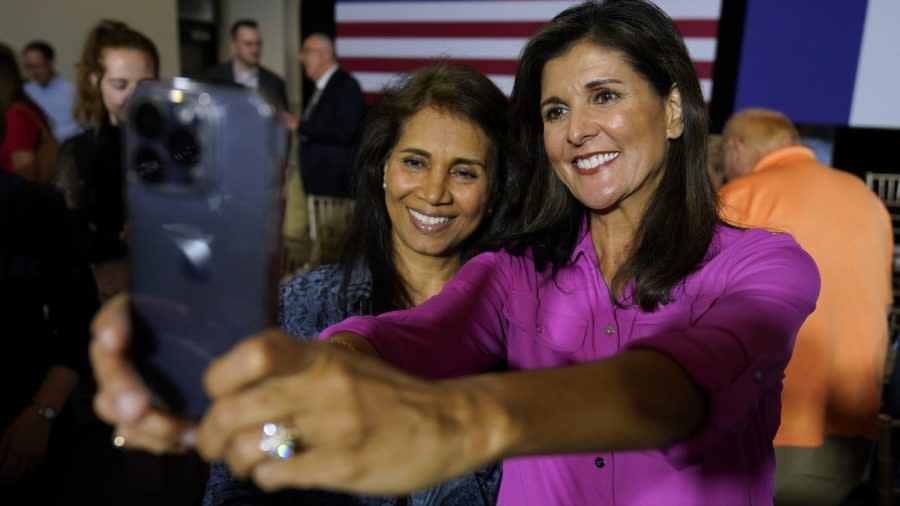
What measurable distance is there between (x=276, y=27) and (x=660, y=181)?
23.6ft

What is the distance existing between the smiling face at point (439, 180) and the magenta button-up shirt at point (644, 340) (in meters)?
0.32

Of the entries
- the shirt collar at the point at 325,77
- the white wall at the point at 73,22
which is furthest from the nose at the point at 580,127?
the white wall at the point at 73,22

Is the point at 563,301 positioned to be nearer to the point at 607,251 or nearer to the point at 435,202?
the point at 607,251

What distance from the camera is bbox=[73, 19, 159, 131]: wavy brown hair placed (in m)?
2.24

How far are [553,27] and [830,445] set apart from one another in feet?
5.64

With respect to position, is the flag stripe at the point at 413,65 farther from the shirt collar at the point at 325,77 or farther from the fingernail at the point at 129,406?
the fingernail at the point at 129,406

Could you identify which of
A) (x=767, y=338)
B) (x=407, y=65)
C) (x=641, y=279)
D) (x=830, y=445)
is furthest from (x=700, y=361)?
(x=407, y=65)

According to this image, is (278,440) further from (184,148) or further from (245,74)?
(245,74)

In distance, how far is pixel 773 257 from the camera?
2.71 ft

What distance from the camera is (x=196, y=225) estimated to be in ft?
1.53

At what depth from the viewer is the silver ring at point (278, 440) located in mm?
402

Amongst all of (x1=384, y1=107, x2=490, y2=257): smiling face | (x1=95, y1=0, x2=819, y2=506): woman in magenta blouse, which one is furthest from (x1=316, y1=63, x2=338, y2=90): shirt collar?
(x1=95, y1=0, x2=819, y2=506): woman in magenta blouse

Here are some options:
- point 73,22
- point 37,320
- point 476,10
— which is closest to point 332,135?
point 476,10

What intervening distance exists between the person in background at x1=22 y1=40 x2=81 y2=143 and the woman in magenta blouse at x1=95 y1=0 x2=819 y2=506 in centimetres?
493
